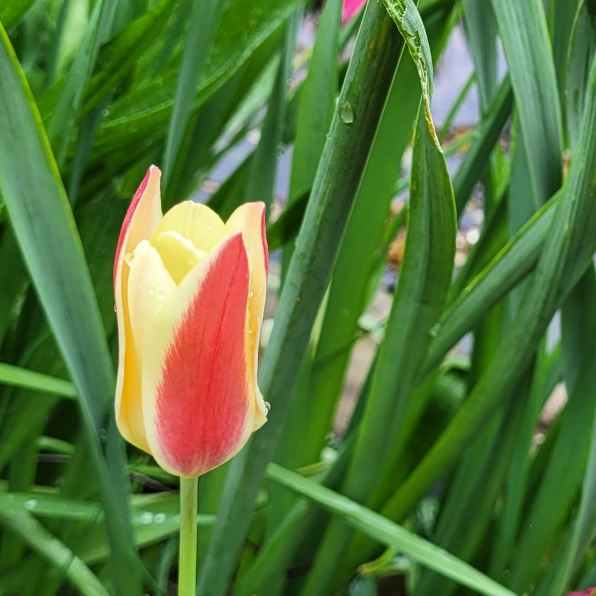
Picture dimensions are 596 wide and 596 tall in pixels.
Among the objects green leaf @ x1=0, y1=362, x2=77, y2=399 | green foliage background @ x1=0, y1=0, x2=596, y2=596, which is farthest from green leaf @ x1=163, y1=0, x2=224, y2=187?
green leaf @ x1=0, y1=362, x2=77, y2=399

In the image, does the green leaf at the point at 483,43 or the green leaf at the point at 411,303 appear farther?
the green leaf at the point at 483,43

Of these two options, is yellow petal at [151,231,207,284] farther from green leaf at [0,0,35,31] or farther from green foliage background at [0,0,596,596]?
green leaf at [0,0,35,31]

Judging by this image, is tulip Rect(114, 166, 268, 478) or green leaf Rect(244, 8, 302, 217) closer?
tulip Rect(114, 166, 268, 478)

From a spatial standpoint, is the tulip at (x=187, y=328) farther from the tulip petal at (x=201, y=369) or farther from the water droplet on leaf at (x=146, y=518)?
the water droplet on leaf at (x=146, y=518)

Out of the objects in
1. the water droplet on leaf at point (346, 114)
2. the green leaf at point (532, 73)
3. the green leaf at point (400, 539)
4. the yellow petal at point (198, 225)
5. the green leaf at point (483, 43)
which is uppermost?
the green leaf at point (483, 43)

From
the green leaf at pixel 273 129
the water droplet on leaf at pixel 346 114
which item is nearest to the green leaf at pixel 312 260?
the water droplet on leaf at pixel 346 114

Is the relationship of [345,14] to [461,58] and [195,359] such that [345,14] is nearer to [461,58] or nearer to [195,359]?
[195,359]

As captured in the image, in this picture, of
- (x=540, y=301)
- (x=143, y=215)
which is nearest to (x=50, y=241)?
(x=143, y=215)

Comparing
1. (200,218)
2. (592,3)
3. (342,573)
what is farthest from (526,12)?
(342,573)
